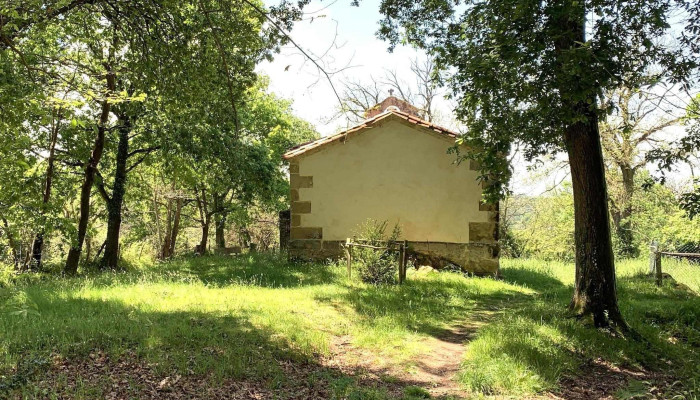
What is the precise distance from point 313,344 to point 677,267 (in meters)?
13.1

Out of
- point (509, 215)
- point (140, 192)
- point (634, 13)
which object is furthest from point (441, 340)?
point (509, 215)

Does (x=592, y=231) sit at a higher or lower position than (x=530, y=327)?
higher

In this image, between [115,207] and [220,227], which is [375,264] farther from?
[220,227]

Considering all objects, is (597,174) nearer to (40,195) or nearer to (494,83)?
(494,83)

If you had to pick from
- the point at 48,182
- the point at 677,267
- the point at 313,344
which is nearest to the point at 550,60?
the point at 313,344

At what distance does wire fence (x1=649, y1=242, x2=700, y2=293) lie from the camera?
10469mm

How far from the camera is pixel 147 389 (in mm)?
4180

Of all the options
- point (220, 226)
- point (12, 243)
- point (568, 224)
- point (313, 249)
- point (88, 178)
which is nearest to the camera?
point (313, 249)

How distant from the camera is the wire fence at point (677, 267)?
1047cm

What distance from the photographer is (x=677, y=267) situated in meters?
13.6

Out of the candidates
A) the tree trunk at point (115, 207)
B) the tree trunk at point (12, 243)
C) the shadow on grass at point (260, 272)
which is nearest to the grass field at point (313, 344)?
the shadow on grass at point (260, 272)

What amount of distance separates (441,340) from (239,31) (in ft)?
18.3

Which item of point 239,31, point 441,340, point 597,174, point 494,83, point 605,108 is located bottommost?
point 441,340

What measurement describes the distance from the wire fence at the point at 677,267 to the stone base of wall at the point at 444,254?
3.79 metres
